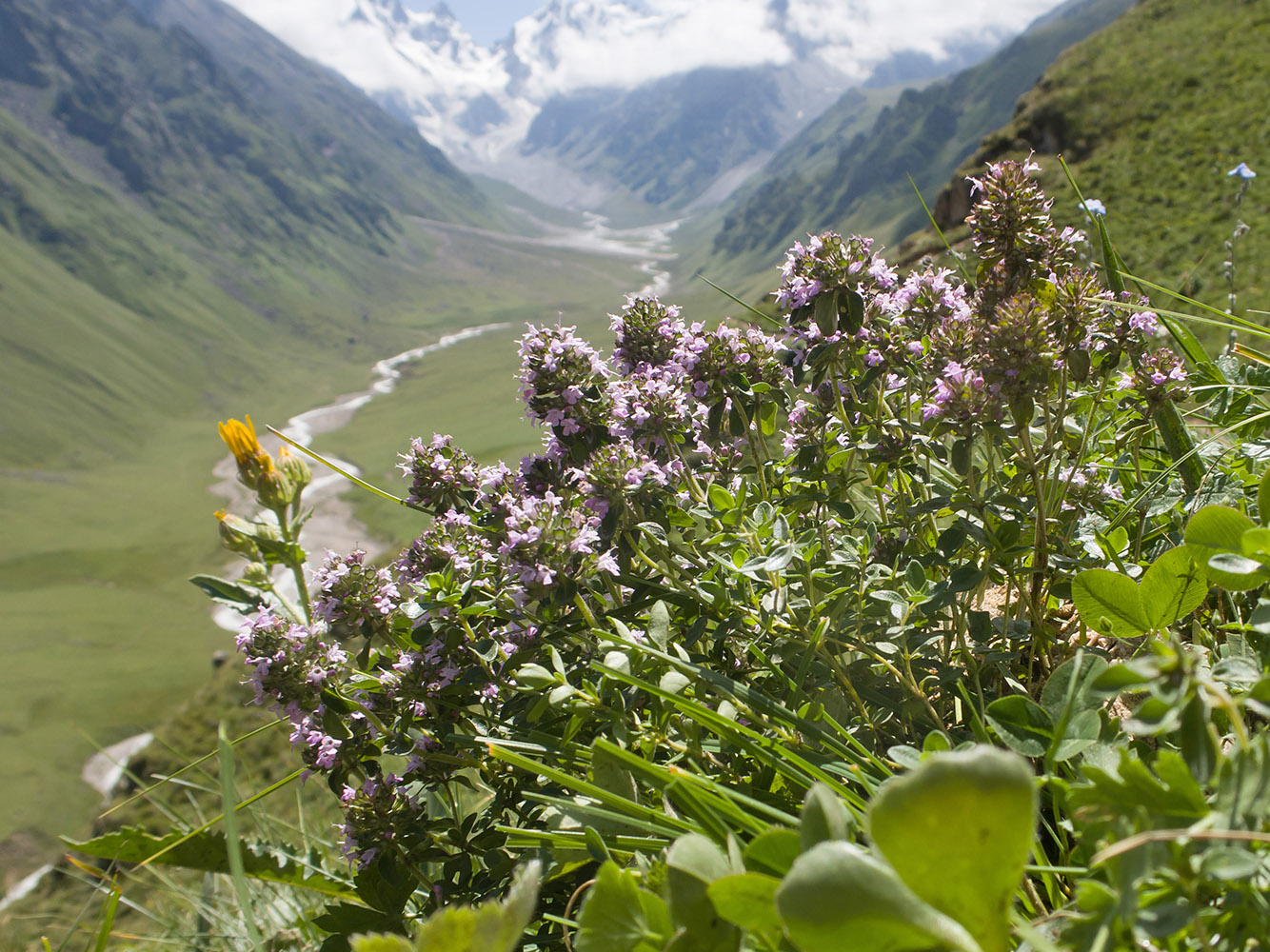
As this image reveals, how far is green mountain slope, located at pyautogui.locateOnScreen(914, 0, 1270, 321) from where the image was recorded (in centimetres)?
2653

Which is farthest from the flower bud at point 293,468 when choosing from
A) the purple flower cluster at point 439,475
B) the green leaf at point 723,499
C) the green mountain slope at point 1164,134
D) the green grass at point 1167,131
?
the green mountain slope at point 1164,134

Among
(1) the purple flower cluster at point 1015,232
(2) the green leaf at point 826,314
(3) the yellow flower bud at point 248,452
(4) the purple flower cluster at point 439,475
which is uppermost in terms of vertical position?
(1) the purple flower cluster at point 1015,232

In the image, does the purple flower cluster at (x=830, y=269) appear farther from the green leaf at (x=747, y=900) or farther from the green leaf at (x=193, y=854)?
the green leaf at (x=193, y=854)

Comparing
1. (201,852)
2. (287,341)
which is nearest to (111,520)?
(287,341)

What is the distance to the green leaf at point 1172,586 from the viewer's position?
136 centimetres

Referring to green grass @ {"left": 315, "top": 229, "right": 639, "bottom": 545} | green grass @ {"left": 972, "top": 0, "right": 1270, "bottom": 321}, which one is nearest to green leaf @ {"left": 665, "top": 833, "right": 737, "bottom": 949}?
green grass @ {"left": 972, "top": 0, "right": 1270, "bottom": 321}

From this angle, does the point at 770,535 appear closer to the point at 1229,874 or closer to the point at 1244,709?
the point at 1244,709

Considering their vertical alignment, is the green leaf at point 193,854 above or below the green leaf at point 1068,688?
below

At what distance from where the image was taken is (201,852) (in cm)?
200

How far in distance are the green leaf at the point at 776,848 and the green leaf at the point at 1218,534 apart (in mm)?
771

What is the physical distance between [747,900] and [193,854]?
170cm

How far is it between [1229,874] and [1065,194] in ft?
114

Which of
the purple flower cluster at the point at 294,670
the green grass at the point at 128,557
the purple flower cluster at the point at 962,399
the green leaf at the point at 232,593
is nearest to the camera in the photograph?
the purple flower cluster at the point at 962,399

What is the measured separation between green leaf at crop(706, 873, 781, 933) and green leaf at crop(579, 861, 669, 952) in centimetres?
14
